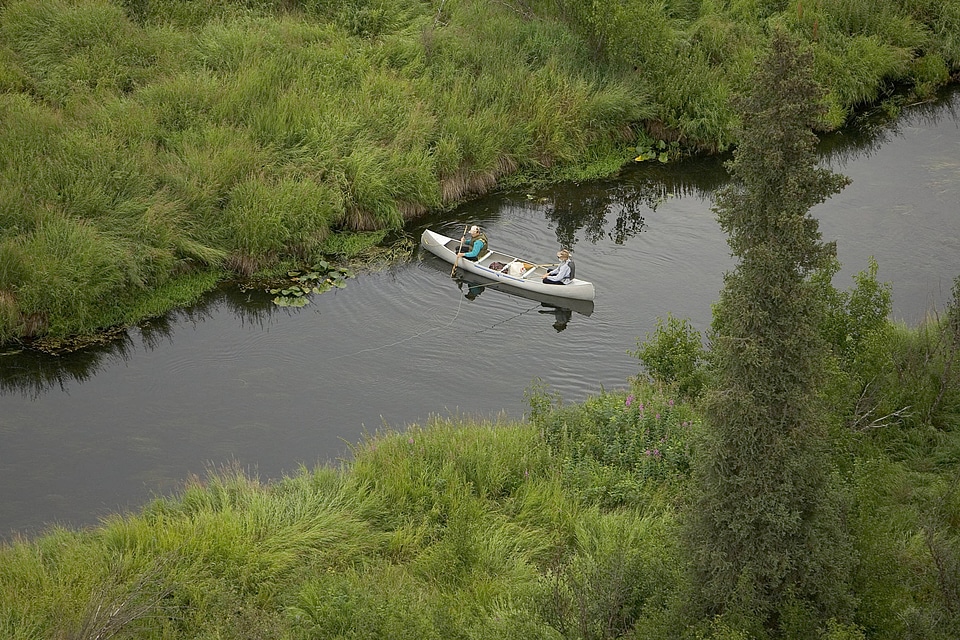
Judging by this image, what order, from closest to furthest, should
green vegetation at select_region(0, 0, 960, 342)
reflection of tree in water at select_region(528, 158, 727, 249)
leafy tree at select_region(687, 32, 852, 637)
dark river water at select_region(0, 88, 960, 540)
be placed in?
leafy tree at select_region(687, 32, 852, 637) < dark river water at select_region(0, 88, 960, 540) < green vegetation at select_region(0, 0, 960, 342) < reflection of tree in water at select_region(528, 158, 727, 249)

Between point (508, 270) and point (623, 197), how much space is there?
197 inches

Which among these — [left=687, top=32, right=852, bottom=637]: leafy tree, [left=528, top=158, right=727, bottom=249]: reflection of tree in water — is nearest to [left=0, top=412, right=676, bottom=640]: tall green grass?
[left=687, top=32, right=852, bottom=637]: leafy tree

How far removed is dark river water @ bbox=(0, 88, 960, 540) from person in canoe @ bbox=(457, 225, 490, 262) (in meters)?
0.61

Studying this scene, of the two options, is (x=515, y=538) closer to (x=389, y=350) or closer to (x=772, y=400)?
(x=772, y=400)

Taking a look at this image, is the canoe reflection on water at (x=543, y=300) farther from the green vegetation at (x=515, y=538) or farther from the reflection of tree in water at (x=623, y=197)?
the green vegetation at (x=515, y=538)

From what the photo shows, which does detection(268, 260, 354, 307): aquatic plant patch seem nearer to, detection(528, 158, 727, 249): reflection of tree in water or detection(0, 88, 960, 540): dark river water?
detection(0, 88, 960, 540): dark river water

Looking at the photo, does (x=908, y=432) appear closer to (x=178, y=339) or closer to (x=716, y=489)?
(x=716, y=489)

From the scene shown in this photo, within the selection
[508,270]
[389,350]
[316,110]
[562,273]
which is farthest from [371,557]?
[316,110]

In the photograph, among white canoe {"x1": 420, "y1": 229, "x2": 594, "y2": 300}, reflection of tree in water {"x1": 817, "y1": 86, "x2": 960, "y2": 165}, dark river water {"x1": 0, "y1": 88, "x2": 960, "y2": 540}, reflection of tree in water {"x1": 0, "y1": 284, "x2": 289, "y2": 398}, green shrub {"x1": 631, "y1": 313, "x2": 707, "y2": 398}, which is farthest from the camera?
reflection of tree in water {"x1": 817, "y1": 86, "x2": 960, "y2": 165}

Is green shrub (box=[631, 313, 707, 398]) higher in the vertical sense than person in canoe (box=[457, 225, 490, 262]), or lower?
higher

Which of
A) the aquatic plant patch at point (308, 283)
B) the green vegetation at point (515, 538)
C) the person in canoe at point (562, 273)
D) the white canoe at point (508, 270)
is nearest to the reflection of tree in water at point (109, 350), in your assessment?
the aquatic plant patch at point (308, 283)

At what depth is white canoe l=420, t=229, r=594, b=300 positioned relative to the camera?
17906 millimetres

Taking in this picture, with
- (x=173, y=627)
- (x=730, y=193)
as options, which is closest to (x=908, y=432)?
(x=730, y=193)

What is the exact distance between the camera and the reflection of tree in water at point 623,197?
20.9 metres
